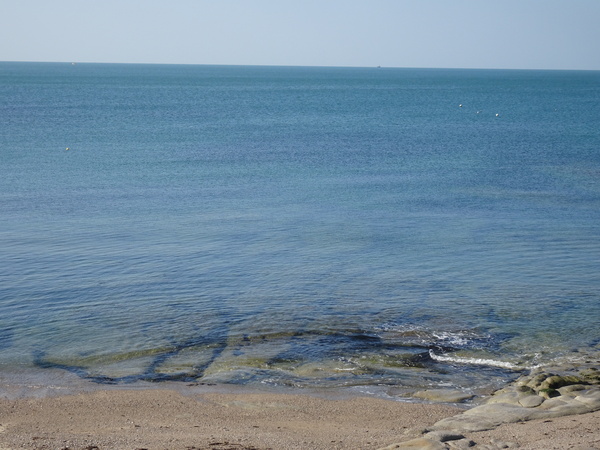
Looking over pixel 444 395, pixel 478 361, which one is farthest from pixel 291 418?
pixel 478 361

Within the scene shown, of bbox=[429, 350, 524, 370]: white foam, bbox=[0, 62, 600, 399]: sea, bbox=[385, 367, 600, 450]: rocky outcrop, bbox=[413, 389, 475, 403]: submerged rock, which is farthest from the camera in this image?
bbox=[0, 62, 600, 399]: sea

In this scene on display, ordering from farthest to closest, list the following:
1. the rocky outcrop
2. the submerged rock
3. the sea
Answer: the sea, the submerged rock, the rocky outcrop

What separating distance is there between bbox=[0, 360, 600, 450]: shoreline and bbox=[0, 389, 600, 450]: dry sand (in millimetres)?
22

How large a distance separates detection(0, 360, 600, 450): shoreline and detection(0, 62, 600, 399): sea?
1.00 m

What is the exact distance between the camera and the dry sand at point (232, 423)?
50.2 ft

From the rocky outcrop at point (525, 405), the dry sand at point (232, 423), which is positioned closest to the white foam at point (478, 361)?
the rocky outcrop at point (525, 405)

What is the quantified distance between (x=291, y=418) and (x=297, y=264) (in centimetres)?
1347

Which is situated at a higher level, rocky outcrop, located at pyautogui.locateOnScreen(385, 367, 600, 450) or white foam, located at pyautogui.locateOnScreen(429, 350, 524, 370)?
rocky outcrop, located at pyautogui.locateOnScreen(385, 367, 600, 450)

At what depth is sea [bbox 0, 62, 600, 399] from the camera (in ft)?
69.2

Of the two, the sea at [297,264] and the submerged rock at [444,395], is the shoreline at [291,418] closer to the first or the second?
the submerged rock at [444,395]

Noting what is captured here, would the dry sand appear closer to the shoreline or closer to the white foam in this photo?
the shoreline

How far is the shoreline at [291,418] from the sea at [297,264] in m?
1.00

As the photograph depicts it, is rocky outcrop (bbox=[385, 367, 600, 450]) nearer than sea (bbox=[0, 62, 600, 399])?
Yes

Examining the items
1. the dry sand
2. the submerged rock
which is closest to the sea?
the submerged rock
